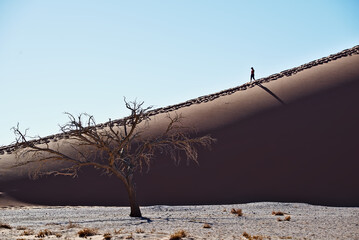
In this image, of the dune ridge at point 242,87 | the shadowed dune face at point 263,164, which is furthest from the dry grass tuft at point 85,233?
the dune ridge at point 242,87

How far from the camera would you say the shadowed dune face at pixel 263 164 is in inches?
850

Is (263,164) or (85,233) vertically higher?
(263,164)

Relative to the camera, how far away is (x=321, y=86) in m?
28.0

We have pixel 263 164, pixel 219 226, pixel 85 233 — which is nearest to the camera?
pixel 85 233

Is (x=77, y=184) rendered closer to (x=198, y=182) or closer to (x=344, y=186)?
(x=198, y=182)

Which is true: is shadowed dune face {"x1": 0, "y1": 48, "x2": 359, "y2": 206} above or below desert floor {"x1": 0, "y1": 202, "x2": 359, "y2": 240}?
above

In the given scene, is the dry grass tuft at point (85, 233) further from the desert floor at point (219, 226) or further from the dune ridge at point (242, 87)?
the dune ridge at point (242, 87)

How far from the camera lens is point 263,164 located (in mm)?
23047

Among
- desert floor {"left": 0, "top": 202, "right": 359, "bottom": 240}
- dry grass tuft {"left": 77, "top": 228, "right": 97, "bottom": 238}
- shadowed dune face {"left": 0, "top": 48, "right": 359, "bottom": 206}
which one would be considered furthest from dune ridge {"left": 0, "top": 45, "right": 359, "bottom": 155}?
dry grass tuft {"left": 77, "top": 228, "right": 97, "bottom": 238}

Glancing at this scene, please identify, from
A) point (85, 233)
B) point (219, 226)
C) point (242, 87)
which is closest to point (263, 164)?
point (242, 87)

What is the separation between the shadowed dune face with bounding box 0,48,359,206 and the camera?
21578 millimetres

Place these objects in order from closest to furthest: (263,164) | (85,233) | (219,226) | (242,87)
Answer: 1. (85,233)
2. (219,226)
3. (263,164)
4. (242,87)

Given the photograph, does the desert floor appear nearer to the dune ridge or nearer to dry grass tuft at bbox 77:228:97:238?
dry grass tuft at bbox 77:228:97:238

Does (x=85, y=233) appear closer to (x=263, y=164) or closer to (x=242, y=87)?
(x=263, y=164)
